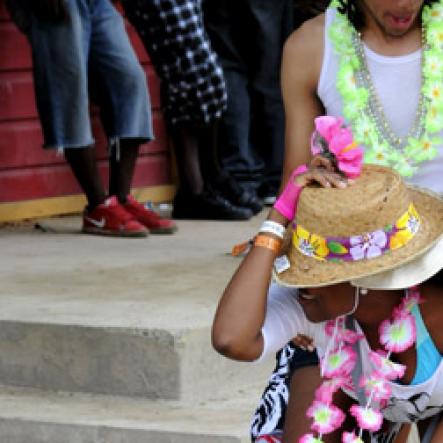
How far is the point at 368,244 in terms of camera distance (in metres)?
3.05

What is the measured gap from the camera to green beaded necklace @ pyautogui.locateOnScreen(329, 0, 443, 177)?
343 cm

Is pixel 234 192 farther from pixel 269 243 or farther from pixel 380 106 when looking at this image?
pixel 269 243

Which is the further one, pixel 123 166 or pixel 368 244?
pixel 123 166

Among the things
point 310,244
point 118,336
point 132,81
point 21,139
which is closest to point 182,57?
point 132,81

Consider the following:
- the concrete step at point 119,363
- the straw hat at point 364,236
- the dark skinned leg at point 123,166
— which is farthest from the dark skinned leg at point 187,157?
the straw hat at point 364,236

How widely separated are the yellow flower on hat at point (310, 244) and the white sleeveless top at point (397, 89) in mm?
462

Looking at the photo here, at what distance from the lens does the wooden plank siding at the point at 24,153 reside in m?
6.95

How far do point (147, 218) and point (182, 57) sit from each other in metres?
0.70

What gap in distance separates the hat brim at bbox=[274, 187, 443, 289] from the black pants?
4002 mm

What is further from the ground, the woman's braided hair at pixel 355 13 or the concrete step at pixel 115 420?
the woman's braided hair at pixel 355 13

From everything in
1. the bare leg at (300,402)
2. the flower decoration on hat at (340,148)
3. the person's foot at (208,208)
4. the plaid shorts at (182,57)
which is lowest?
the person's foot at (208,208)

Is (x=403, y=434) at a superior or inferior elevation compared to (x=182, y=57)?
superior

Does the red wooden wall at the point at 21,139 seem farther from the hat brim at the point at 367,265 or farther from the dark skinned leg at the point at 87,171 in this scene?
the hat brim at the point at 367,265

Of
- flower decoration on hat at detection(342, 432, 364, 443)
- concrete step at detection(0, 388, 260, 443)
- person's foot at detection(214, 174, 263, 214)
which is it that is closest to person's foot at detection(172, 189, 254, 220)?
person's foot at detection(214, 174, 263, 214)
